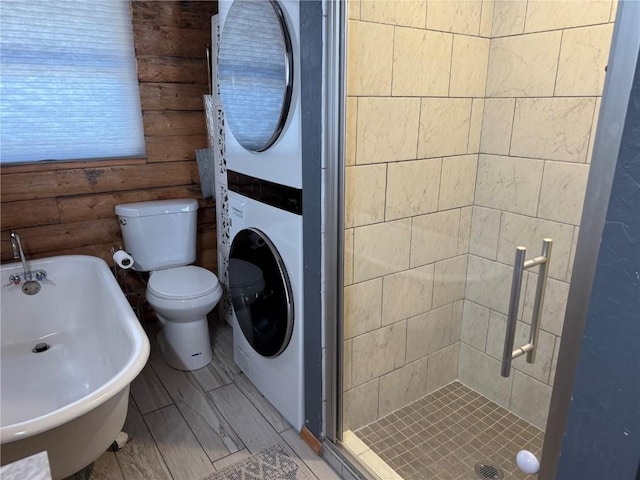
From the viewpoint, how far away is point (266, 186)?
1.86 metres

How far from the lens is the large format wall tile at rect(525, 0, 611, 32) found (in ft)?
5.12

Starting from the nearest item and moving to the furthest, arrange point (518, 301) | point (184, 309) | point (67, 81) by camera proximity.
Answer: point (518, 301) < point (184, 309) < point (67, 81)

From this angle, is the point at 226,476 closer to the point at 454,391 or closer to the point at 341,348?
the point at 341,348

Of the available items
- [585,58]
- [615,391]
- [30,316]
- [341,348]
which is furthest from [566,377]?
[30,316]

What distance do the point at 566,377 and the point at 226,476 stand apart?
1356mm

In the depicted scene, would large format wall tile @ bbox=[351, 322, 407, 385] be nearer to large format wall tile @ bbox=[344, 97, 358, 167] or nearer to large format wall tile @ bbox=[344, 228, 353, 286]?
large format wall tile @ bbox=[344, 228, 353, 286]

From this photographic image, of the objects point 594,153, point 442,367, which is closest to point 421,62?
point 594,153

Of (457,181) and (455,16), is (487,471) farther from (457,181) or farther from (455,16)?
(455,16)

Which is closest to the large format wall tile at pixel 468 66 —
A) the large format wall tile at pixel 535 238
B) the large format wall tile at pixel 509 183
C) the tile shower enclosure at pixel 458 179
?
the tile shower enclosure at pixel 458 179

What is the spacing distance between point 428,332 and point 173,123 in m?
1.87

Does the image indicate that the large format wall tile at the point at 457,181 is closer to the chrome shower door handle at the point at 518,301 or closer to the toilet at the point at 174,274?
the chrome shower door handle at the point at 518,301

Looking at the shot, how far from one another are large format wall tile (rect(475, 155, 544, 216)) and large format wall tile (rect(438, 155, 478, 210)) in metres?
0.04

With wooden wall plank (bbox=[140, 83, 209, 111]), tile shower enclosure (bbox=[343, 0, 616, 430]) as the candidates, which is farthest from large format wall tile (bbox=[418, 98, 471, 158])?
wooden wall plank (bbox=[140, 83, 209, 111])

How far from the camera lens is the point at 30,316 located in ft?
7.66
